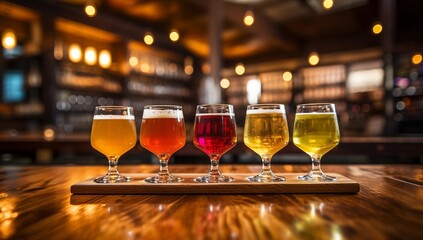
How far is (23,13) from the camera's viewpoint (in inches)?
199

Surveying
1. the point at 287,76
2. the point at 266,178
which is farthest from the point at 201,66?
the point at 266,178

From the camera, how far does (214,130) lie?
1.07 m

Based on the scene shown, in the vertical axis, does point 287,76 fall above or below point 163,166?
above

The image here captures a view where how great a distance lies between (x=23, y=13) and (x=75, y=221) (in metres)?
5.31

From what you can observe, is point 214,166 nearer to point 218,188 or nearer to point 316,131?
point 218,188

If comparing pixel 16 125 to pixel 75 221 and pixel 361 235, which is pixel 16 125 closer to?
pixel 75 221

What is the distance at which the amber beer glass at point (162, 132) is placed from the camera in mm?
1065

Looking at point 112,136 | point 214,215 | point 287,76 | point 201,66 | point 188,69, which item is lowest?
point 214,215

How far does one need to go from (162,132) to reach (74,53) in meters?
5.26

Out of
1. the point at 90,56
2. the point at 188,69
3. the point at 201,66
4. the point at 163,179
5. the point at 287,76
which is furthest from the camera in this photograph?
the point at 201,66

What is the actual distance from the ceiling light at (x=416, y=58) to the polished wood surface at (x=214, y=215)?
594 cm

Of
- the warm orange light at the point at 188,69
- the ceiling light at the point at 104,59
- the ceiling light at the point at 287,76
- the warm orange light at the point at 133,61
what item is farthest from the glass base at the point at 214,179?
the warm orange light at the point at 188,69

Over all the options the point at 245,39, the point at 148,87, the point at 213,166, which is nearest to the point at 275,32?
the point at 245,39

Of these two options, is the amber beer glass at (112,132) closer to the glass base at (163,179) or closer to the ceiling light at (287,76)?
the glass base at (163,179)
